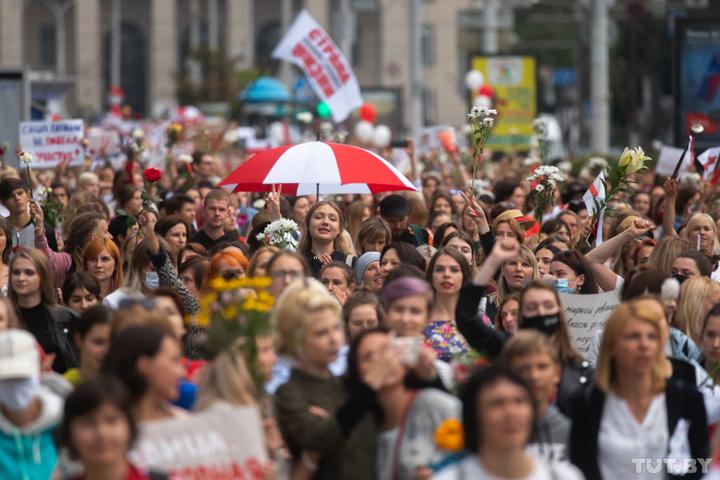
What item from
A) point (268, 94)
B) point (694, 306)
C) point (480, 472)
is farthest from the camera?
point (268, 94)

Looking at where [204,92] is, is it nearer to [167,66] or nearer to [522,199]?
[167,66]

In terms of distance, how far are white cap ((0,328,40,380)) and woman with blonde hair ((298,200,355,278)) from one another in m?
4.79

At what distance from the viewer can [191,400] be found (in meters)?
6.60

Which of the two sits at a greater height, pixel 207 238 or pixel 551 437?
pixel 207 238

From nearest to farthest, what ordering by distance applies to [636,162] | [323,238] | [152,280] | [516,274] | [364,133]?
[516,274]
[152,280]
[323,238]
[636,162]
[364,133]

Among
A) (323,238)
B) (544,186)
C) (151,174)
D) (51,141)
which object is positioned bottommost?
(323,238)

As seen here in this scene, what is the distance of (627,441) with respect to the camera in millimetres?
6496

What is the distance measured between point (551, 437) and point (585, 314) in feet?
8.54

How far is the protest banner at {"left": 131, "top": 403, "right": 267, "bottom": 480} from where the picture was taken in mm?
5758

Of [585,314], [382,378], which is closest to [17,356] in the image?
[382,378]

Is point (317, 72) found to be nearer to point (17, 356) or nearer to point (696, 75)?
point (696, 75)

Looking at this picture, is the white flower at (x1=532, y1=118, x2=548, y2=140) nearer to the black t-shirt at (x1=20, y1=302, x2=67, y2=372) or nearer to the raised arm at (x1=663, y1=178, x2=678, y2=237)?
the raised arm at (x1=663, y1=178, x2=678, y2=237)

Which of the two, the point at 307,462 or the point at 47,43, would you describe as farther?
the point at 47,43

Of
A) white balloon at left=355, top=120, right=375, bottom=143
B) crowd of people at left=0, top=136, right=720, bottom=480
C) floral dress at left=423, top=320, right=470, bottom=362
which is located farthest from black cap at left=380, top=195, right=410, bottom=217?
white balloon at left=355, top=120, right=375, bottom=143
